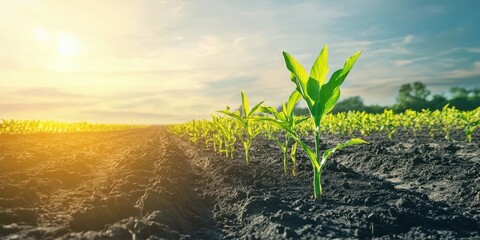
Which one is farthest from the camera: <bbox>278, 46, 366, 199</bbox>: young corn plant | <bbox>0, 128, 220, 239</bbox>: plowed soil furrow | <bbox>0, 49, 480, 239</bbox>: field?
<bbox>278, 46, 366, 199</bbox>: young corn plant

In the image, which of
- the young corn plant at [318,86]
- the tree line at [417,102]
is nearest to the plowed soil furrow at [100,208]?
the young corn plant at [318,86]

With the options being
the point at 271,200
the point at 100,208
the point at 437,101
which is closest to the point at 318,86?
the point at 271,200

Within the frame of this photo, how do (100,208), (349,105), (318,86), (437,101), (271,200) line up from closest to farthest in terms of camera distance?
(100,208), (318,86), (271,200), (437,101), (349,105)

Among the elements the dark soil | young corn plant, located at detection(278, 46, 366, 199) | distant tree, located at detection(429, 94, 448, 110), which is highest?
distant tree, located at detection(429, 94, 448, 110)

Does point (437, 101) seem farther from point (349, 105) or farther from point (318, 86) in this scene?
point (318, 86)

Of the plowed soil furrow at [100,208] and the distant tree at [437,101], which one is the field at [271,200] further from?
the distant tree at [437,101]

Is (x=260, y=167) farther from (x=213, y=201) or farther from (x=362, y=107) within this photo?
(x=362, y=107)

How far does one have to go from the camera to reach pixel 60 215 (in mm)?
3727

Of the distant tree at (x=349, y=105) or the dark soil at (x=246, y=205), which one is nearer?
the dark soil at (x=246, y=205)

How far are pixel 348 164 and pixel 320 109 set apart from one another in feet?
13.5

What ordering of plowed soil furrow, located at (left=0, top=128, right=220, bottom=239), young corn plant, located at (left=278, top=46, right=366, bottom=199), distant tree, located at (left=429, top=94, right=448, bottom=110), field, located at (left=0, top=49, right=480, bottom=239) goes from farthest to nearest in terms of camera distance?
distant tree, located at (left=429, top=94, right=448, bottom=110) → young corn plant, located at (left=278, top=46, right=366, bottom=199) → field, located at (left=0, top=49, right=480, bottom=239) → plowed soil furrow, located at (left=0, top=128, right=220, bottom=239)

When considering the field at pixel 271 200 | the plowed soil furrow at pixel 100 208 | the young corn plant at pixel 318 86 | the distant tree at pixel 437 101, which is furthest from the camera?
the distant tree at pixel 437 101

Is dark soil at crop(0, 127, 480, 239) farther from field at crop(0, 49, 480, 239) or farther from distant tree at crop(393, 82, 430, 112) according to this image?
distant tree at crop(393, 82, 430, 112)

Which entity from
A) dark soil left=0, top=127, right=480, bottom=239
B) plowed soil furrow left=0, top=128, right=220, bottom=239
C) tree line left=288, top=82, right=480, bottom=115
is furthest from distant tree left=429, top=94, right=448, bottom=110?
plowed soil furrow left=0, top=128, right=220, bottom=239
